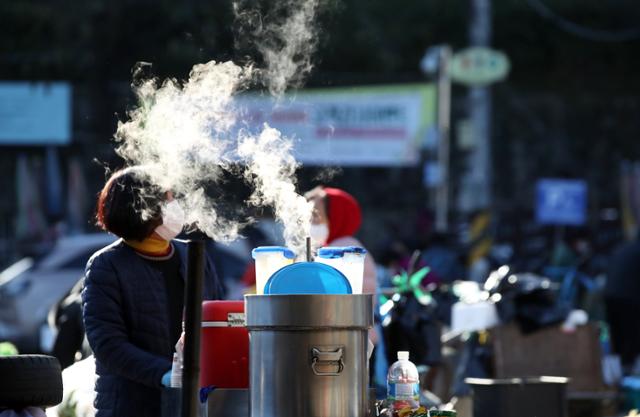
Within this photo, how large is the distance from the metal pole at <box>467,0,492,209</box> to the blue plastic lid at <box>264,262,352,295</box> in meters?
22.3

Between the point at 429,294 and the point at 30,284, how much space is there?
8810 mm

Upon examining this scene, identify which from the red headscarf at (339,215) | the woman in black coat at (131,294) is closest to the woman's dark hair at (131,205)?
the woman in black coat at (131,294)

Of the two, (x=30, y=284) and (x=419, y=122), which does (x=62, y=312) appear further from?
(x=419, y=122)

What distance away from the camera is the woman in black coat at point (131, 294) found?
16.9 feet

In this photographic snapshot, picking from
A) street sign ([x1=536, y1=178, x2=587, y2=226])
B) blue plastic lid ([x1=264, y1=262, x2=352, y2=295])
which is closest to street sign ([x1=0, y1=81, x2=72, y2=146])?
street sign ([x1=536, y1=178, x2=587, y2=226])

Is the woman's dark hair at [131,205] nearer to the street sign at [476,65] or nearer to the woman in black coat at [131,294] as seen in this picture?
the woman in black coat at [131,294]

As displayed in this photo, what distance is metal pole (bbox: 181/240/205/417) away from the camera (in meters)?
3.68

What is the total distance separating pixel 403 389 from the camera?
4367mm

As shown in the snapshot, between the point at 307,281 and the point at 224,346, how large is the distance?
0.41 m

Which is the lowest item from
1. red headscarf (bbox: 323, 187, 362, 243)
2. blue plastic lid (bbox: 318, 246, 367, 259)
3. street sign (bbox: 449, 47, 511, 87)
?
blue plastic lid (bbox: 318, 246, 367, 259)

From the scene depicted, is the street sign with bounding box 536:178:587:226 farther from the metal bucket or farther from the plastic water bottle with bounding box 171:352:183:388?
the metal bucket

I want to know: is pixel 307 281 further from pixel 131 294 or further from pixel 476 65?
pixel 476 65

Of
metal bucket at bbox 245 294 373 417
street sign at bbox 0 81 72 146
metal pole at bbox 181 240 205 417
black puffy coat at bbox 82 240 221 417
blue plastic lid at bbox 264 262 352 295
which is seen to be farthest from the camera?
street sign at bbox 0 81 72 146

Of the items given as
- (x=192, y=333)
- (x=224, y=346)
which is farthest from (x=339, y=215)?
(x=192, y=333)
